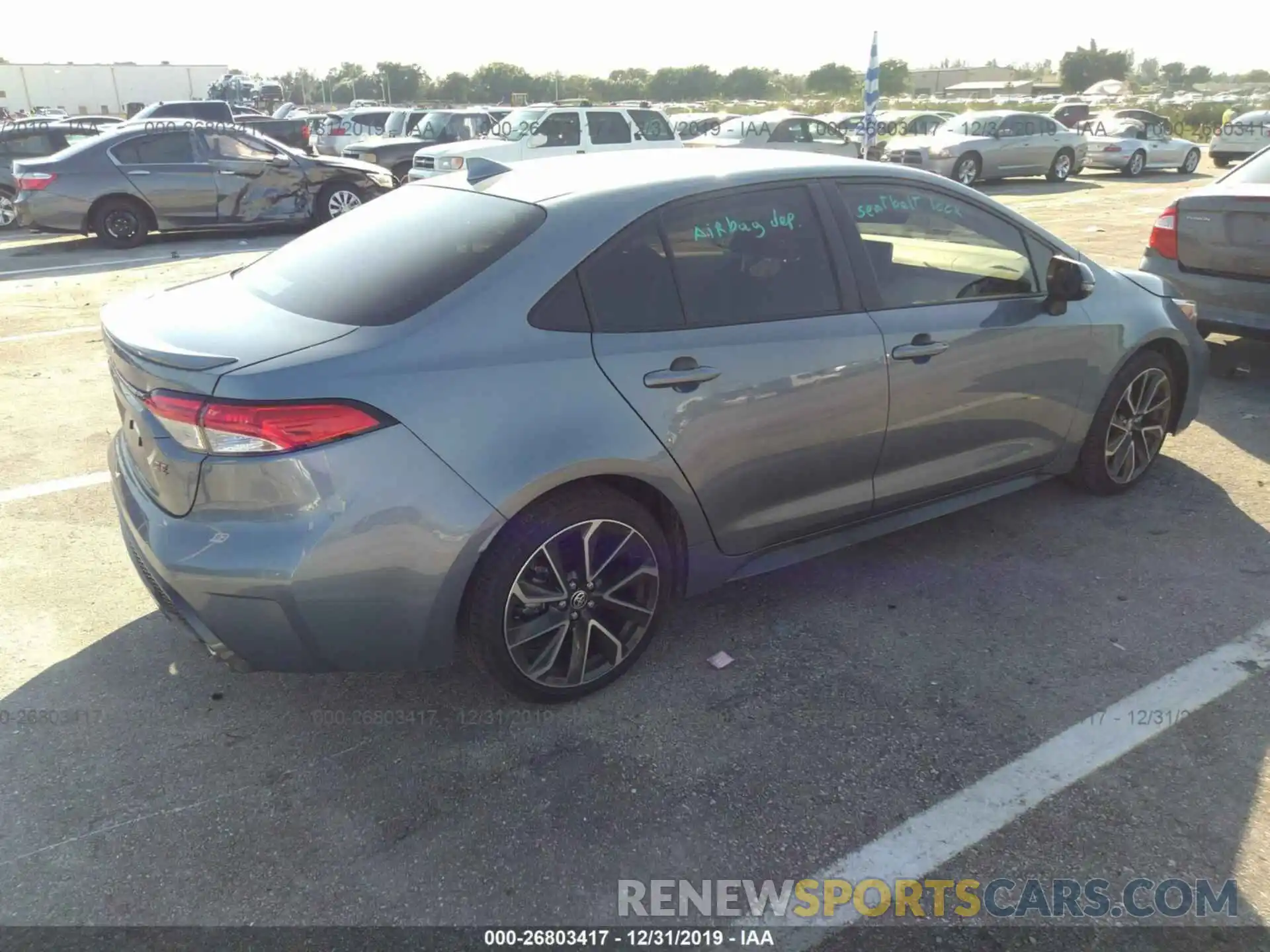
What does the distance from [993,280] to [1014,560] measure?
46.7 inches

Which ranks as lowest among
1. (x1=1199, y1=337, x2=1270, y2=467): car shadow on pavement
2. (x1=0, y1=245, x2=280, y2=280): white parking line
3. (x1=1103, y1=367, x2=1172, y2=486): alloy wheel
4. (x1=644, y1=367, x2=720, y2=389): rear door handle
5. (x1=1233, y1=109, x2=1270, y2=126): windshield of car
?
(x1=1199, y1=337, x2=1270, y2=467): car shadow on pavement

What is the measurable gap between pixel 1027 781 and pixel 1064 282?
7.03 feet

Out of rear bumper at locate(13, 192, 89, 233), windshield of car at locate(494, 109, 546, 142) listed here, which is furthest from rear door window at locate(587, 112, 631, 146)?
rear bumper at locate(13, 192, 89, 233)

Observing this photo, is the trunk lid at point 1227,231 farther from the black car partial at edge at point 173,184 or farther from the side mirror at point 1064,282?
the black car partial at edge at point 173,184

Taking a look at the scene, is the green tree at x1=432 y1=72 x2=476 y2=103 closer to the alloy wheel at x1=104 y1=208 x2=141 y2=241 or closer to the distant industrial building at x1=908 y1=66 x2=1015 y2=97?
the distant industrial building at x1=908 y1=66 x2=1015 y2=97

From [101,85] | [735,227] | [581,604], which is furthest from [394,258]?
[101,85]

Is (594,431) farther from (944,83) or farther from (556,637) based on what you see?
(944,83)

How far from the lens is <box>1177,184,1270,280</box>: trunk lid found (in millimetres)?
5770

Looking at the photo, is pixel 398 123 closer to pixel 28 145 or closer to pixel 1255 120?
pixel 28 145

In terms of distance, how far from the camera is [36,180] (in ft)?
39.0

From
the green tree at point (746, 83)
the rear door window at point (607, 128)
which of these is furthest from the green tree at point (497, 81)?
the rear door window at point (607, 128)

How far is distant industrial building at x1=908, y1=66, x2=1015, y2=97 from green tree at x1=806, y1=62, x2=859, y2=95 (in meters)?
12.3

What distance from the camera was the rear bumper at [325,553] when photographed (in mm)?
2549

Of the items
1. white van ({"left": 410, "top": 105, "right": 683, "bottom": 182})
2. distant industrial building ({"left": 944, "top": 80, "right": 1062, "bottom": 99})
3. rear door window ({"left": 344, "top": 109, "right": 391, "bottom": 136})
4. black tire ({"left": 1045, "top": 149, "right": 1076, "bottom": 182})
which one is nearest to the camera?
white van ({"left": 410, "top": 105, "right": 683, "bottom": 182})
